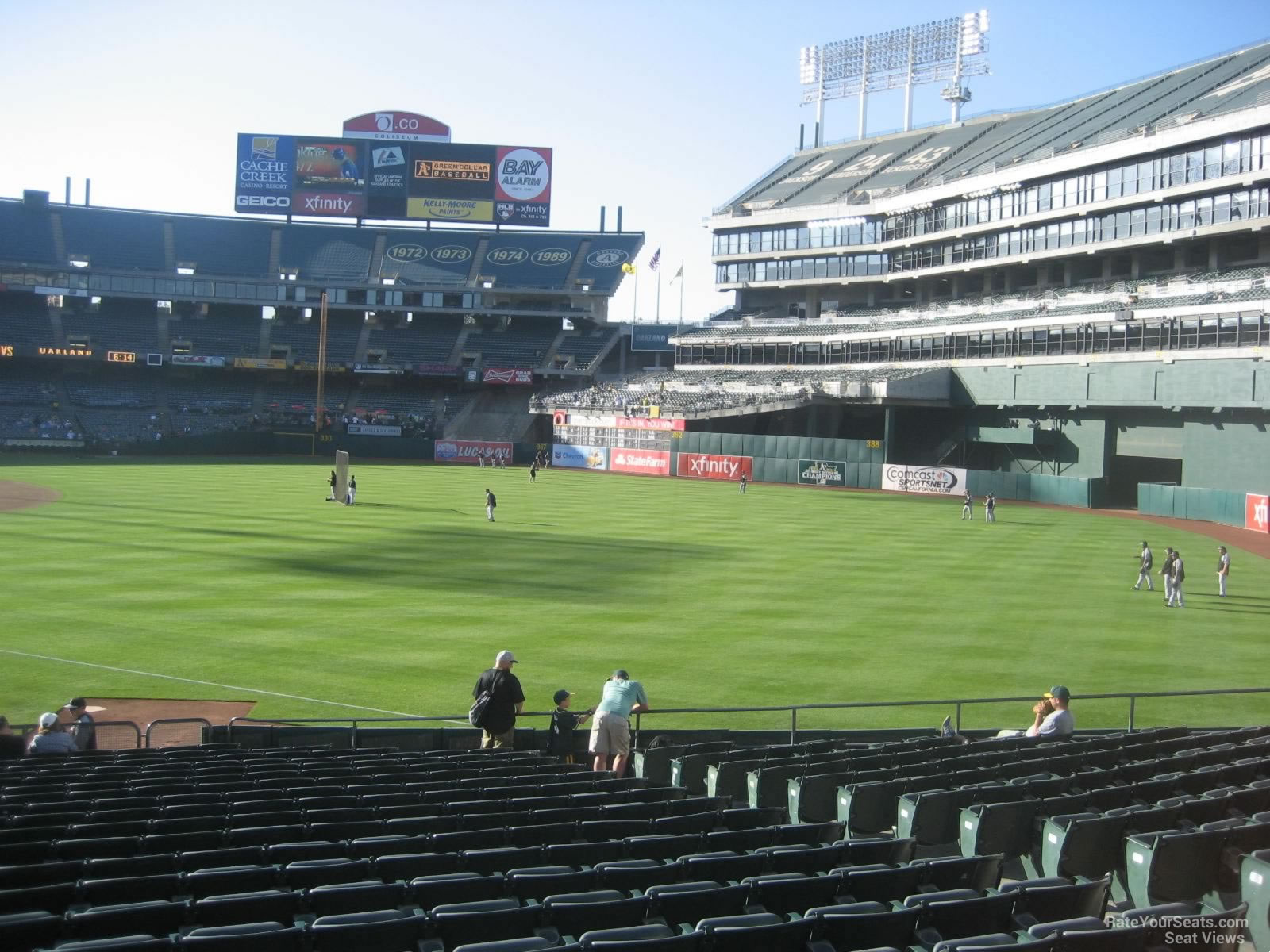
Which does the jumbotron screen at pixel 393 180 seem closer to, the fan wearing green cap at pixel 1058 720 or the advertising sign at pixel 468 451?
the advertising sign at pixel 468 451

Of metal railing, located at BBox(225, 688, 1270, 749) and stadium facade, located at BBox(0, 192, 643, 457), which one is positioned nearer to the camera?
metal railing, located at BBox(225, 688, 1270, 749)

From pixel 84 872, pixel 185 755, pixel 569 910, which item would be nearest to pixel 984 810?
pixel 569 910

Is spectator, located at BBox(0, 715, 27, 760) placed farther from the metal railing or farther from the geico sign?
the geico sign

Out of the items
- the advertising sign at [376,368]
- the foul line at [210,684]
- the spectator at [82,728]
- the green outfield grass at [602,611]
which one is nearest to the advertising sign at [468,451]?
the advertising sign at [376,368]

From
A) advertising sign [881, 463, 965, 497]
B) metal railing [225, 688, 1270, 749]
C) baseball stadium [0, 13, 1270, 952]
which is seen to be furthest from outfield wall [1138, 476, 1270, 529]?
metal railing [225, 688, 1270, 749]

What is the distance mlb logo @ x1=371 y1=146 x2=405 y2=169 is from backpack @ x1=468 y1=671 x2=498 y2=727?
94.9 meters

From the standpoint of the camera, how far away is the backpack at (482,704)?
14016 mm

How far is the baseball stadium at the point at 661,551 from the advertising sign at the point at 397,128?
39 centimetres

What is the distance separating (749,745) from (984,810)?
258 inches

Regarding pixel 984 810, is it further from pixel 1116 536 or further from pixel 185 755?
pixel 1116 536

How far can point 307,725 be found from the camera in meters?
17.4

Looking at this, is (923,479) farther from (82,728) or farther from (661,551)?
(82,728)

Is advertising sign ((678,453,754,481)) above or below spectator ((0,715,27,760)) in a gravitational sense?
above

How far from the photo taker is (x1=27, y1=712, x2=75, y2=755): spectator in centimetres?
1365
